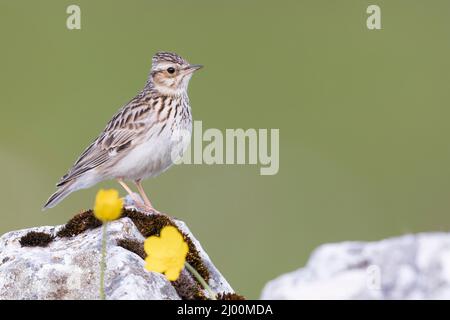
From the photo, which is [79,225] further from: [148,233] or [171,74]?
[171,74]

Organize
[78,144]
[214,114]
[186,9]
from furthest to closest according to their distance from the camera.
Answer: [186,9], [214,114], [78,144]

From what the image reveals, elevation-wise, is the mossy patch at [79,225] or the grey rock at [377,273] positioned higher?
the mossy patch at [79,225]

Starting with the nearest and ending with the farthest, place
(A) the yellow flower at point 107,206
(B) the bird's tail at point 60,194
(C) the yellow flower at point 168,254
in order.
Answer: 1. (A) the yellow flower at point 107,206
2. (C) the yellow flower at point 168,254
3. (B) the bird's tail at point 60,194

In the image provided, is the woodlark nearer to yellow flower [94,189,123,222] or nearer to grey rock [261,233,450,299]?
grey rock [261,233,450,299]

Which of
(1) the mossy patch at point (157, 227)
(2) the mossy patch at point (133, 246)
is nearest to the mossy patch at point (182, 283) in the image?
(2) the mossy patch at point (133, 246)

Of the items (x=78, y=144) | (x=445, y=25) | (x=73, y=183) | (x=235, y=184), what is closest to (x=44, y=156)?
(x=78, y=144)

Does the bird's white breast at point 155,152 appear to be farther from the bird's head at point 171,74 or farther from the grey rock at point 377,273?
the grey rock at point 377,273
